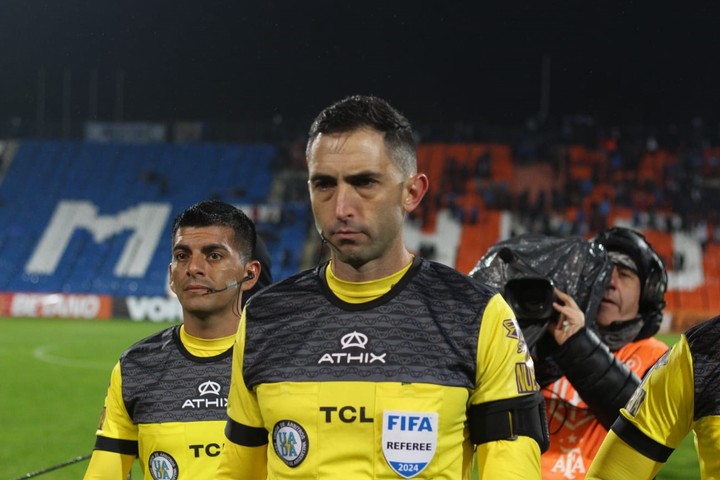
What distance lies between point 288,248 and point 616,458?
27.4 meters

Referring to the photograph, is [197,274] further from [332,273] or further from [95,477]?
[332,273]

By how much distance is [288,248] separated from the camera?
29.8 meters

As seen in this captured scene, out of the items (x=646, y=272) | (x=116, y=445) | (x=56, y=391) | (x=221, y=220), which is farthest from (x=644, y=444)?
(x=56, y=391)

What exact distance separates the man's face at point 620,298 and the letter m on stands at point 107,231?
26.6 meters

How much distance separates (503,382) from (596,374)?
989 mm

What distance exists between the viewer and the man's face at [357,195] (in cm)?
223

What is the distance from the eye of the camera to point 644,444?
2559 millimetres

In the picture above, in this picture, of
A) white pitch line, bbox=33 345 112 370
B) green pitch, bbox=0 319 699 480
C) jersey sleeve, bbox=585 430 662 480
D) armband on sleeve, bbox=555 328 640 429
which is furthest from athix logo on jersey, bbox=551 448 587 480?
white pitch line, bbox=33 345 112 370

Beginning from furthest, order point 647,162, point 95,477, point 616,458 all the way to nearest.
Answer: point 647,162
point 95,477
point 616,458

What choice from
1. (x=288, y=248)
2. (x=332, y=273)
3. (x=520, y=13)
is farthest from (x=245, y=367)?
(x=520, y=13)

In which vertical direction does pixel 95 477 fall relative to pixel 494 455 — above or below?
below

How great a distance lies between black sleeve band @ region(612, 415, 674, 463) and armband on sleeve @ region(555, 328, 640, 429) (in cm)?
48

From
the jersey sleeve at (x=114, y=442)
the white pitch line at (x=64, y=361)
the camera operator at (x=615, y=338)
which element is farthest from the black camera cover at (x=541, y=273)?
the white pitch line at (x=64, y=361)

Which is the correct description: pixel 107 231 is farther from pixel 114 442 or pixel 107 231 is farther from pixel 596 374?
pixel 596 374
